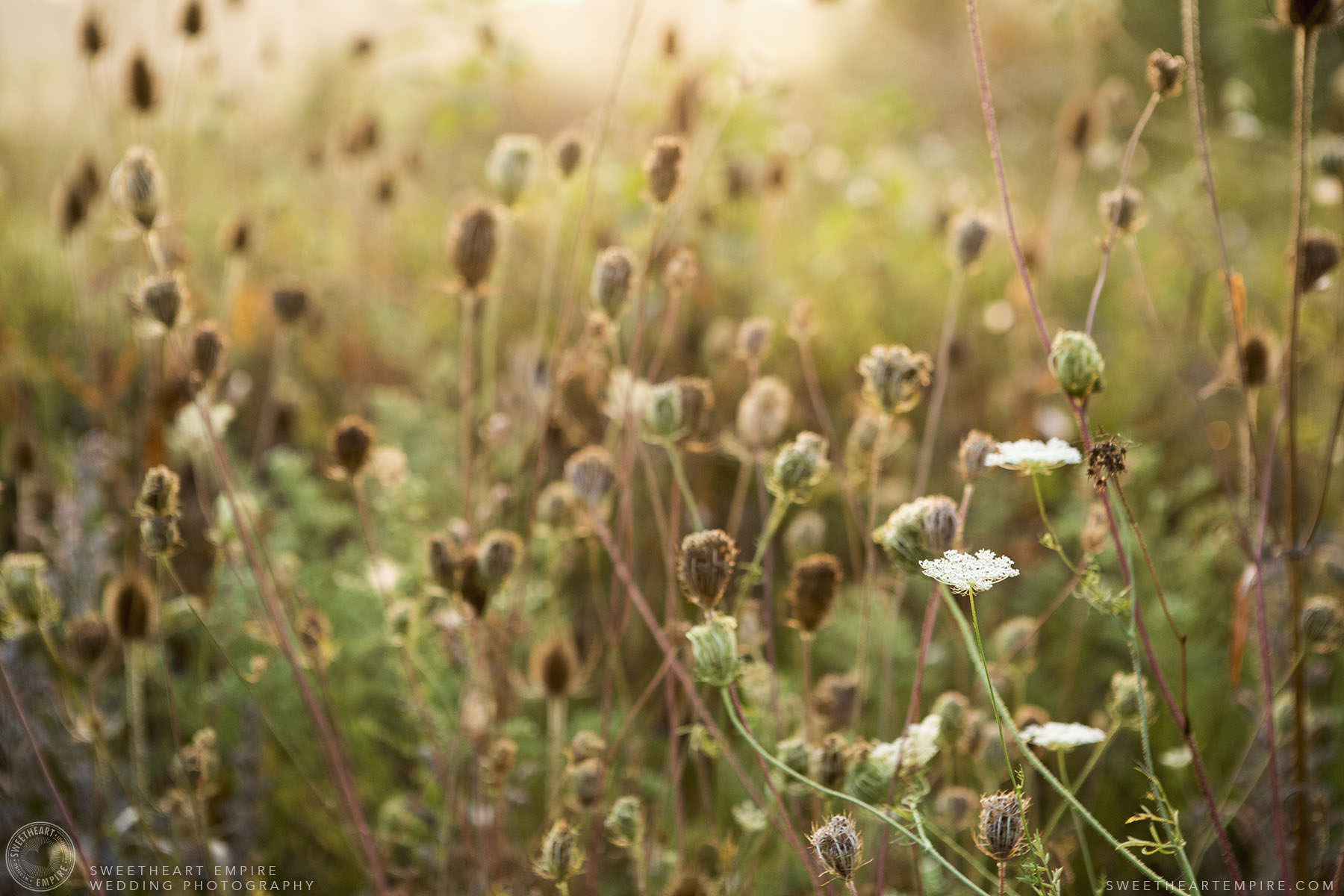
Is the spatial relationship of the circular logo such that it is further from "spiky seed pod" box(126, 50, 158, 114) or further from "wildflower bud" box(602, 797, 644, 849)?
"spiky seed pod" box(126, 50, 158, 114)

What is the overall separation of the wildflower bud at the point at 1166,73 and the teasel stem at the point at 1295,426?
0.30ft

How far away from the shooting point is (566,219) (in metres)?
2.55

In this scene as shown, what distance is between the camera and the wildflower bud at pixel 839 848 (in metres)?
0.63

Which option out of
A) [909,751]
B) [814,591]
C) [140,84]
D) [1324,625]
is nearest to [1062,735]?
[909,751]

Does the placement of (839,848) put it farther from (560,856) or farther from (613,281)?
(613,281)

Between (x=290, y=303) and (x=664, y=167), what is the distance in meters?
0.76

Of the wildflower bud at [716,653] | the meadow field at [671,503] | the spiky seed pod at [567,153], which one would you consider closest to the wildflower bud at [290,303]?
the meadow field at [671,503]

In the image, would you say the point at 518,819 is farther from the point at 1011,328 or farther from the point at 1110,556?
the point at 1011,328

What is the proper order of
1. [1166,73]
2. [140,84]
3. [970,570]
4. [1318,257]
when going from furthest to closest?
[140,84] < [1318,257] < [1166,73] < [970,570]

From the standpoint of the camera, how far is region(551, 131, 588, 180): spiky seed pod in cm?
113

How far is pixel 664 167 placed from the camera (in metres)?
0.98

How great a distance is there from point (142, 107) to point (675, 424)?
106cm

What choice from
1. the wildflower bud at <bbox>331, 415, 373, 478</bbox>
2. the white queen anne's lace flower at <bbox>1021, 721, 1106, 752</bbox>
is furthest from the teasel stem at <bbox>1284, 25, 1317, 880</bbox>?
the wildflower bud at <bbox>331, 415, 373, 478</bbox>

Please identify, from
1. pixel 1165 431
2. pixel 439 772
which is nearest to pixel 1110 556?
pixel 1165 431
